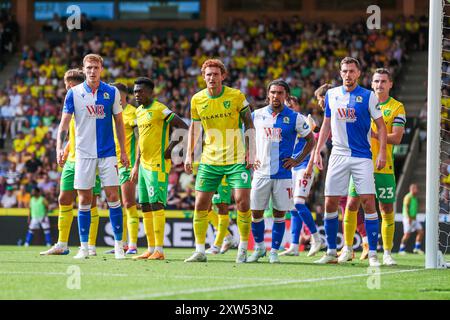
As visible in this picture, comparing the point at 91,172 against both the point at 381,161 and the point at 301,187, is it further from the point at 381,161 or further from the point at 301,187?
the point at 301,187

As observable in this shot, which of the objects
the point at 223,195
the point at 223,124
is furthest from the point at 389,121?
the point at 223,195

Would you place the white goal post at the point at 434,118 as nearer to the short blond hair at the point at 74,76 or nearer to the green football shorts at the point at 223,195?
the green football shorts at the point at 223,195

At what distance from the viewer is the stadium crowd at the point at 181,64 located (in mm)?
27500

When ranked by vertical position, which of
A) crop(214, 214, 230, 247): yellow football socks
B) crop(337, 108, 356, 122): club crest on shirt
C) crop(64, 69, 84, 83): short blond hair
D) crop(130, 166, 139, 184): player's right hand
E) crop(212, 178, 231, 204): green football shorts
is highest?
crop(64, 69, 84, 83): short blond hair

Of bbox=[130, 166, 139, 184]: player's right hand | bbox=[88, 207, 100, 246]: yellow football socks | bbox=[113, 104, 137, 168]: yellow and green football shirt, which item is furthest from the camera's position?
bbox=[113, 104, 137, 168]: yellow and green football shirt

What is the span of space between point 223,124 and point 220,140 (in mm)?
194

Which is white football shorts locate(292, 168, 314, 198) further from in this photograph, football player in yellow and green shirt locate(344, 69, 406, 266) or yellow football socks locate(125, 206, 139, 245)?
yellow football socks locate(125, 206, 139, 245)

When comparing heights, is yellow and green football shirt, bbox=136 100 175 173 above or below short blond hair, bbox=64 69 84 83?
below

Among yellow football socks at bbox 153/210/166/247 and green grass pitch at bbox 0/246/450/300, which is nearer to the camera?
green grass pitch at bbox 0/246/450/300

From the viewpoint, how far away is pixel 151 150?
12930 millimetres

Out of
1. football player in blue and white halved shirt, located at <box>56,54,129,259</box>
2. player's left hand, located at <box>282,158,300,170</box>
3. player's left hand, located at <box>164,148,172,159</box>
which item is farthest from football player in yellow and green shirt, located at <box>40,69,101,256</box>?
player's left hand, located at <box>282,158,300,170</box>

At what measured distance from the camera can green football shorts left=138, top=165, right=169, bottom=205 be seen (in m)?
12.6

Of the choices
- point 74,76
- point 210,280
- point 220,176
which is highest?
point 74,76
